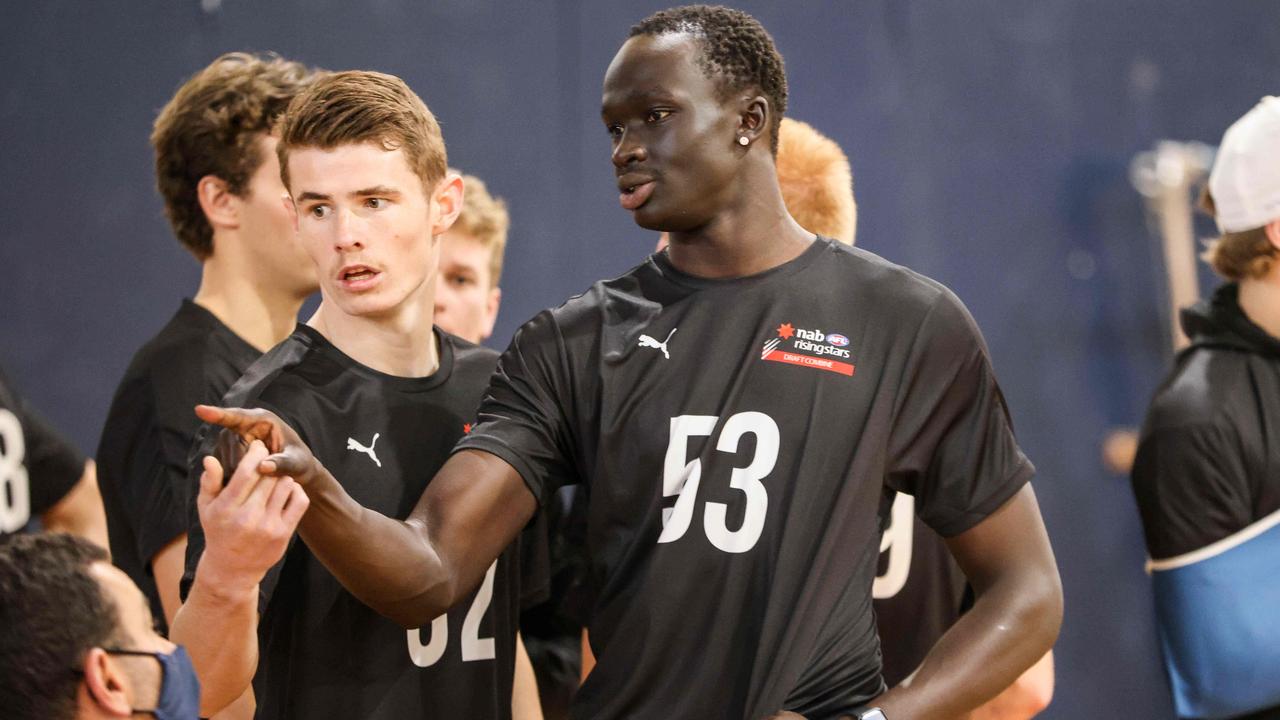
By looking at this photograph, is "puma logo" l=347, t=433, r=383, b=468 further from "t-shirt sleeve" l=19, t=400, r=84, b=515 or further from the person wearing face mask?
"t-shirt sleeve" l=19, t=400, r=84, b=515

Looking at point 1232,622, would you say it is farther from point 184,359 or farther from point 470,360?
point 184,359

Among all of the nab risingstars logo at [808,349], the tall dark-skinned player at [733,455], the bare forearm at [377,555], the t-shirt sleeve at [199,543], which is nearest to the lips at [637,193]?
the tall dark-skinned player at [733,455]

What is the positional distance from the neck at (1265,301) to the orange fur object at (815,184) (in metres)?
0.95

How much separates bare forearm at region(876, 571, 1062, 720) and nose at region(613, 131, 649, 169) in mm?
683

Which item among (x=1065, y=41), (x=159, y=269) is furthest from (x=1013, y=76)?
(x=159, y=269)

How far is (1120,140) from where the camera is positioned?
13.8ft

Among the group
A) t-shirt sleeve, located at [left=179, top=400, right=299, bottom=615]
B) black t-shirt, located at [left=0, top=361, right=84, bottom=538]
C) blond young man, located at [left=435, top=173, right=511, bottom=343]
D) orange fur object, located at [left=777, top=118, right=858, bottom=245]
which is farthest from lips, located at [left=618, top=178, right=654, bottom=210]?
black t-shirt, located at [left=0, top=361, right=84, bottom=538]

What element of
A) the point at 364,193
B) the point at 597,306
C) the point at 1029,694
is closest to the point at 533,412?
the point at 597,306

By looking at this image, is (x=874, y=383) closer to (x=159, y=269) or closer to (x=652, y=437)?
(x=652, y=437)

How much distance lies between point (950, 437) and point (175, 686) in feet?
3.09

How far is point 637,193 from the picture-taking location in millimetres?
1782

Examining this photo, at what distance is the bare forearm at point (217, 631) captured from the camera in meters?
1.59

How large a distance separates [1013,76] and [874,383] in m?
2.62

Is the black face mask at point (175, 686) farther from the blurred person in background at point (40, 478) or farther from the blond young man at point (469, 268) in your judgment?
the blond young man at point (469, 268)
